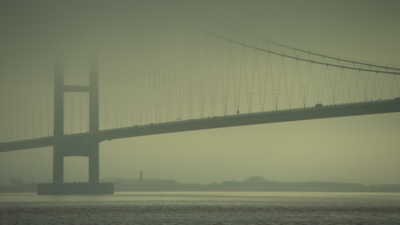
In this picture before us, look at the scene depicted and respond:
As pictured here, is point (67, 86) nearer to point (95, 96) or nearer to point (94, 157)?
point (95, 96)

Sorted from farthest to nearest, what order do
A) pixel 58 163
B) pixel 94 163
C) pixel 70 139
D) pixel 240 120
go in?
pixel 94 163 → pixel 70 139 → pixel 58 163 → pixel 240 120

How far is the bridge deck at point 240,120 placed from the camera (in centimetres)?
5097

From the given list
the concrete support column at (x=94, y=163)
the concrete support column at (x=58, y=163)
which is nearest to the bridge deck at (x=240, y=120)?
the concrete support column at (x=94, y=163)

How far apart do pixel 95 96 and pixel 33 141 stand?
43.4 feet

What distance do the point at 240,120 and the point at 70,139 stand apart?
31093 mm

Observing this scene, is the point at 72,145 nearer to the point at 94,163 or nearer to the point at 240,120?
the point at 94,163

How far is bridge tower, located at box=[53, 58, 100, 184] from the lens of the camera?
255 feet

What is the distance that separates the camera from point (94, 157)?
7800 cm

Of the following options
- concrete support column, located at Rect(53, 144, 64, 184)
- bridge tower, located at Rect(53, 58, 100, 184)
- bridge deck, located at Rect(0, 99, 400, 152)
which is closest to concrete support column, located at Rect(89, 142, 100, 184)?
bridge tower, located at Rect(53, 58, 100, 184)

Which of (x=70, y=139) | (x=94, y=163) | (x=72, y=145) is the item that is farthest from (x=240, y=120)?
(x=70, y=139)

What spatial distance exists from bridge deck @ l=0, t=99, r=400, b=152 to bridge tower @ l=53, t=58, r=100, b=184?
0.81m

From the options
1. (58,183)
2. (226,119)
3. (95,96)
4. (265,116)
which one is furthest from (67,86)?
(265,116)

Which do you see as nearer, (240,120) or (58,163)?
(240,120)

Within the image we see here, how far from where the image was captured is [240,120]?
60062 millimetres
